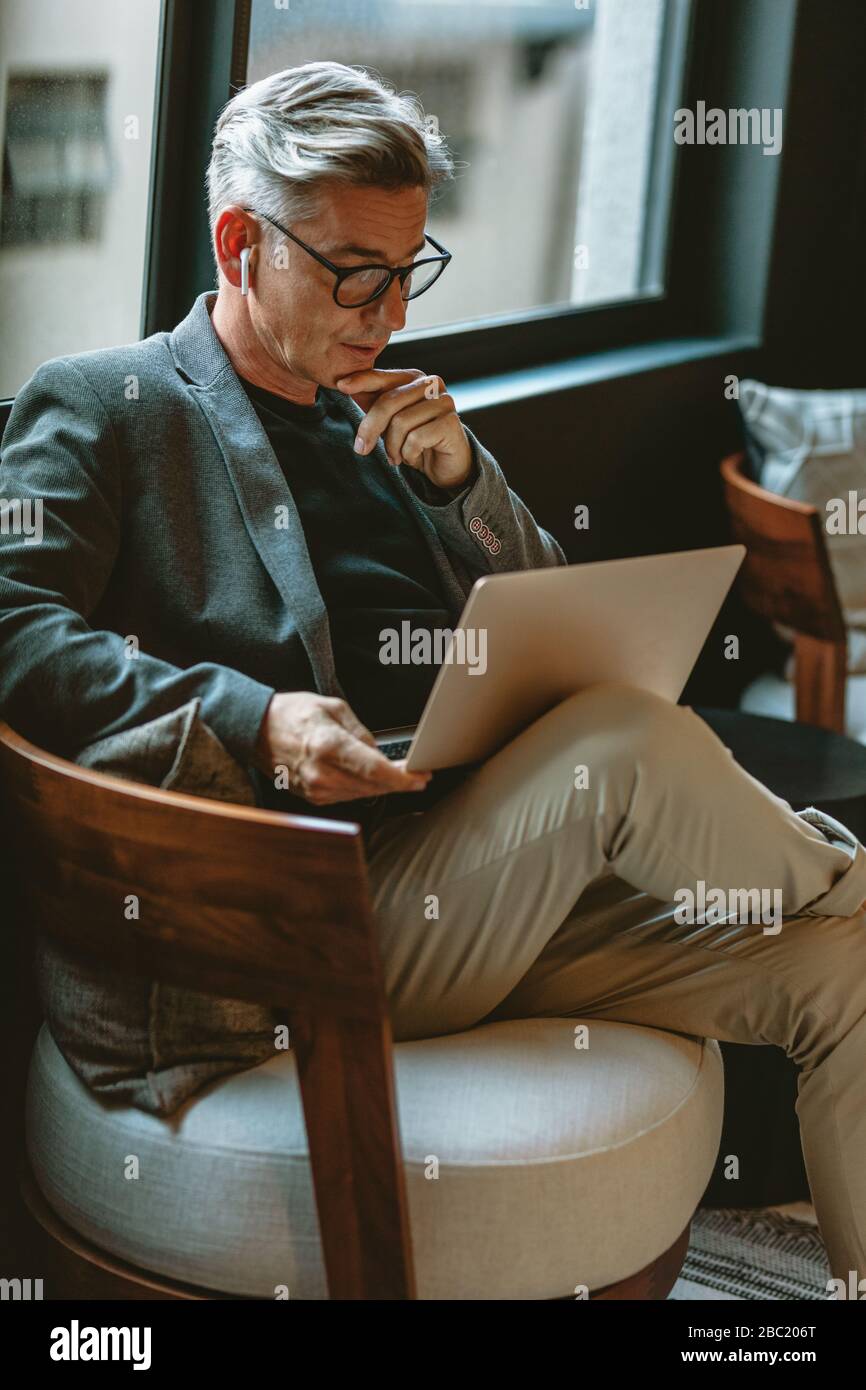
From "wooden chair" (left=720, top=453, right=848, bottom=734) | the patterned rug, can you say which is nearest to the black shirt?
the patterned rug

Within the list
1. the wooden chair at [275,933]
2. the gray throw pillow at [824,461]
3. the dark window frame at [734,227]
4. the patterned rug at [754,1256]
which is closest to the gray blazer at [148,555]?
the wooden chair at [275,933]

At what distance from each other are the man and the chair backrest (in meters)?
0.15

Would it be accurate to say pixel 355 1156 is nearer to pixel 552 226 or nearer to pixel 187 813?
pixel 187 813

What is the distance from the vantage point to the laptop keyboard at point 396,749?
4.61 ft

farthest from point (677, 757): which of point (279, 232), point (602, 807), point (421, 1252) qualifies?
point (279, 232)

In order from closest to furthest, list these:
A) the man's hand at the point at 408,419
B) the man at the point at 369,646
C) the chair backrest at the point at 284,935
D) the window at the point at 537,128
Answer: the chair backrest at the point at 284,935, the man at the point at 369,646, the man's hand at the point at 408,419, the window at the point at 537,128

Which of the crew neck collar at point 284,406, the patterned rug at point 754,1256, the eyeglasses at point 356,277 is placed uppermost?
the eyeglasses at point 356,277

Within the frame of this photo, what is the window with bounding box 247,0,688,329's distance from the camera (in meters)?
2.41

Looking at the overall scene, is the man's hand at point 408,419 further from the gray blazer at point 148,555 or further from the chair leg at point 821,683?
the chair leg at point 821,683

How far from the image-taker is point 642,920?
5.04ft

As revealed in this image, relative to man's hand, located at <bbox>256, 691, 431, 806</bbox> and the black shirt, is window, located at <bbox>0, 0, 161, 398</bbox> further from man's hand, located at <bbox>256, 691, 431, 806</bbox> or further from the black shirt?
man's hand, located at <bbox>256, 691, 431, 806</bbox>

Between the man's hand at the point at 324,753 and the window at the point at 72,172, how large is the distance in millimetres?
679

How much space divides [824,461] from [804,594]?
42 cm
